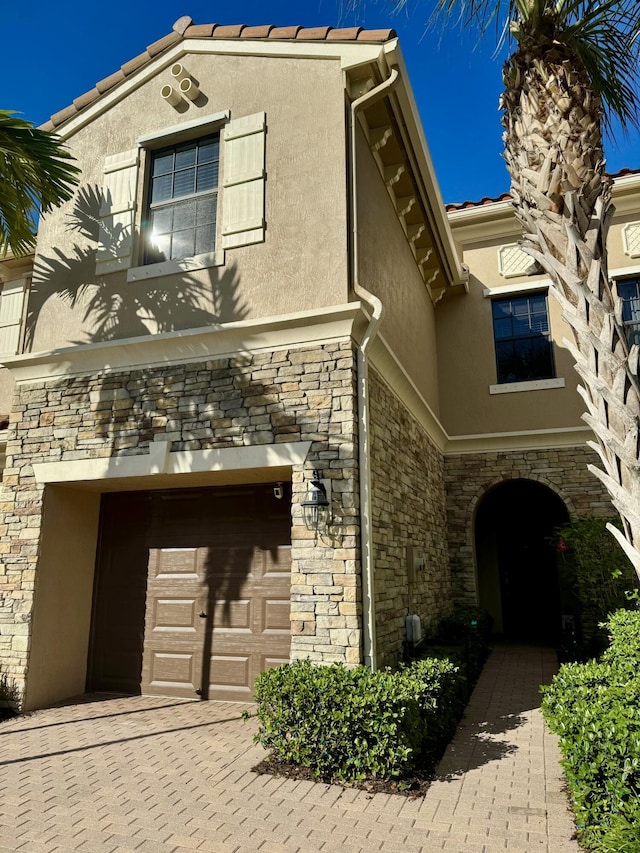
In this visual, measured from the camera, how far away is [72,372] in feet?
26.6

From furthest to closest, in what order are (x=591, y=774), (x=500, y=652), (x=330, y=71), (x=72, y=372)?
(x=500, y=652) → (x=72, y=372) → (x=330, y=71) → (x=591, y=774)

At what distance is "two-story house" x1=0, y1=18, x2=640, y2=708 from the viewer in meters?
6.69

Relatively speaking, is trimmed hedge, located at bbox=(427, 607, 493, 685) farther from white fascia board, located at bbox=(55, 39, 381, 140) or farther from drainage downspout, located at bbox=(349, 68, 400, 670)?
white fascia board, located at bbox=(55, 39, 381, 140)

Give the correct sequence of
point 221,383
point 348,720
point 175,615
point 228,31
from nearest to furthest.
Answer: point 348,720, point 221,383, point 175,615, point 228,31

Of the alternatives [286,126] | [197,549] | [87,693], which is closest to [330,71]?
[286,126]

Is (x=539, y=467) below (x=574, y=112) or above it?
below

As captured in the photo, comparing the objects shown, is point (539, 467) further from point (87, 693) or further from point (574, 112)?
point (87, 693)

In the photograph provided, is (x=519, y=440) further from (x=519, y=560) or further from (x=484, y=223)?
(x=484, y=223)

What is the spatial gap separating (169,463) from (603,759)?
5.26 metres

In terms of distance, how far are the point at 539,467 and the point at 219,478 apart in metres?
7.30

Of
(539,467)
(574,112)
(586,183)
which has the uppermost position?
(574,112)

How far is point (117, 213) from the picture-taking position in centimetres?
848

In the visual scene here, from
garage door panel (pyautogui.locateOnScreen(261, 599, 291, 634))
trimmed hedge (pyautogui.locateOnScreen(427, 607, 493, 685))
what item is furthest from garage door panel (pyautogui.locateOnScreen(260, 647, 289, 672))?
trimmed hedge (pyautogui.locateOnScreen(427, 607, 493, 685))

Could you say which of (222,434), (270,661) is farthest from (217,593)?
(222,434)
